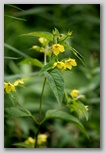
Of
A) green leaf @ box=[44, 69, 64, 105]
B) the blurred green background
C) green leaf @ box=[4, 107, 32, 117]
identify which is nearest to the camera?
green leaf @ box=[44, 69, 64, 105]

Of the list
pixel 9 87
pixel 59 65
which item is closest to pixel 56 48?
pixel 59 65

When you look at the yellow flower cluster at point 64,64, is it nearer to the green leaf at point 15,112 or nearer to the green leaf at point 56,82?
the green leaf at point 56,82

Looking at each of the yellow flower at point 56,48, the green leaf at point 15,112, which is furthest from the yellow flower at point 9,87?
the yellow flower at point 56,48

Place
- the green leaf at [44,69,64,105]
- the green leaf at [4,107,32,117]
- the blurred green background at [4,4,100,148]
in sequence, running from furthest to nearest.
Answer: the blurred green background at [4,4,100,148] → the green leaf at [4,107,32,117] → the green leaf at [44,69,64,105]

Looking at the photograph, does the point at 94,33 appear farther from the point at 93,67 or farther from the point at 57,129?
the point at 57,129

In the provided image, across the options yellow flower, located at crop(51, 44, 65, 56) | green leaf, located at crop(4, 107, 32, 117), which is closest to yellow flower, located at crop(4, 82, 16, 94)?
green leaf, located at crop(4, 107, 32, 117)

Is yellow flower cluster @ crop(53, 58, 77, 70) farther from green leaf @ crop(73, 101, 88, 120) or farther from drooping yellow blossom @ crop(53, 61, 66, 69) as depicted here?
green leaf @ crop(73, 101, 88, 120)
